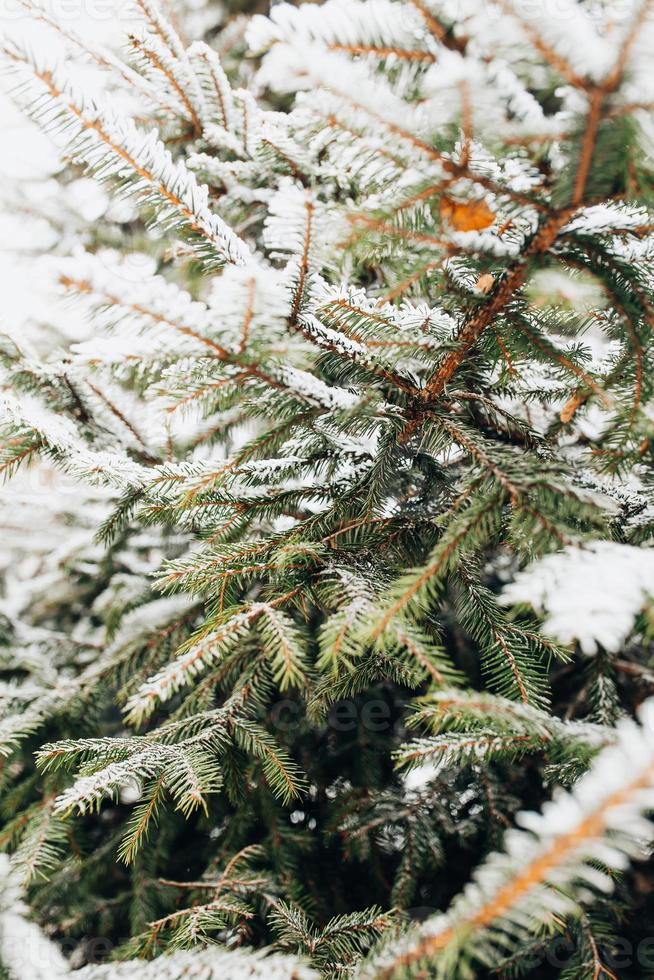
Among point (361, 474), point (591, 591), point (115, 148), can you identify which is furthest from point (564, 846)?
point (115, 148)

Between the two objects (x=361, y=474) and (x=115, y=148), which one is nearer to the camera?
(x=115, y=148)

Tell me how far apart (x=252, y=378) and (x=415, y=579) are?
1.57ft

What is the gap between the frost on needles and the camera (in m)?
0.73

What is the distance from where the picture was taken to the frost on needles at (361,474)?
2.38 ft

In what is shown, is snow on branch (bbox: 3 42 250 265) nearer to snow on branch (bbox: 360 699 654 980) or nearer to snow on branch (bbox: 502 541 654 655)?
snow on branch (bbox: 502 541 654 655)

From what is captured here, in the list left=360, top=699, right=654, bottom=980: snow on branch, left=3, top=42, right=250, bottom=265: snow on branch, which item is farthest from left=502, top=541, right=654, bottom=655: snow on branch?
left=3, top=42, right=250, bottom=265: snow on branch

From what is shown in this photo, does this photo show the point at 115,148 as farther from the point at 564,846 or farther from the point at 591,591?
the point at 564,846

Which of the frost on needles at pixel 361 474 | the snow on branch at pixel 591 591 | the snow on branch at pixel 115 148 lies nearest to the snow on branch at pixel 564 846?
the frost on needles at pixel 361 474

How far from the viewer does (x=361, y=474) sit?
1370mm

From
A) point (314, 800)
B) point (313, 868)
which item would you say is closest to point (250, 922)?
point (313, 868)

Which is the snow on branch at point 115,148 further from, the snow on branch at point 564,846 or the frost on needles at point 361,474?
the snow on branch at point 564,846

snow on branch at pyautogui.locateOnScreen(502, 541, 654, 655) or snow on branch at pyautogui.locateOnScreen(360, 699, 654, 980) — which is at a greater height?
snow on branch at pyautogui.locateOnScreen(502, 541, 654, 655)

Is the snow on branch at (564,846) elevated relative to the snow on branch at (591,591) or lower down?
lower down

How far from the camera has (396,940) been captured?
37.6 inches
